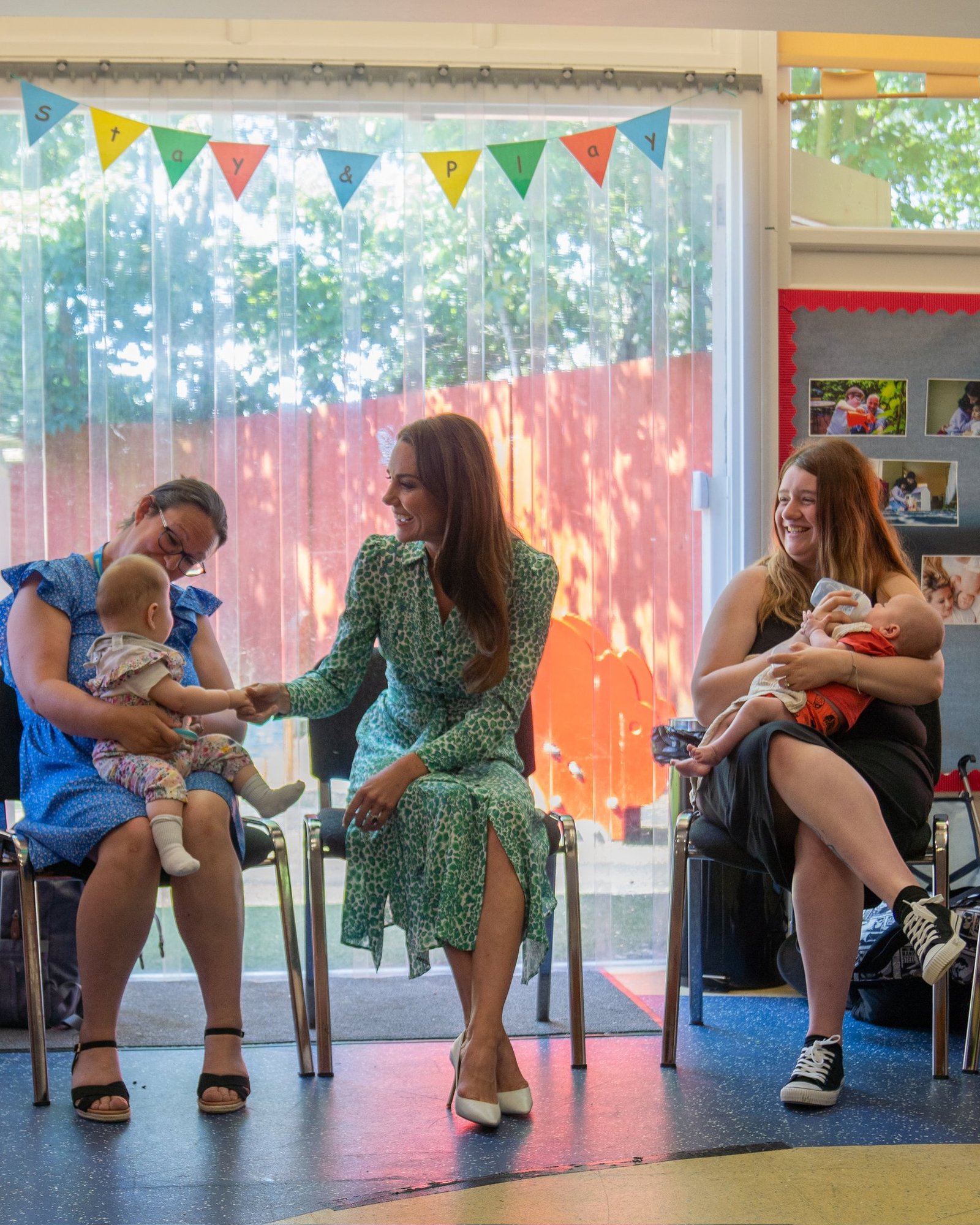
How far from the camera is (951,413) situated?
3.34m

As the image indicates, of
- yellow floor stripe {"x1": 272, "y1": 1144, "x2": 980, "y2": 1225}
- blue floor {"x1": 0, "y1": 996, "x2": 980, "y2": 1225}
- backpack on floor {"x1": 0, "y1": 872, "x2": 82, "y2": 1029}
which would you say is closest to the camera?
yellow floor stripe {"x1": 272, "y1": 1144, "x2": 980, "y2": 1225}

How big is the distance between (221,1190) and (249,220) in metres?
2.34

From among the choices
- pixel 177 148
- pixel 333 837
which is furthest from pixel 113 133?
pixel 333 837

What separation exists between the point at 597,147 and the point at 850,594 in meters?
1.46

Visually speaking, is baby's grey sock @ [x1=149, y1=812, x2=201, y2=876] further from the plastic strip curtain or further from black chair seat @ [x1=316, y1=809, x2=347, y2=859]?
the plastic strip curtain

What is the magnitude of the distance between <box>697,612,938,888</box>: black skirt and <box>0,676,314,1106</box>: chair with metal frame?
83cm

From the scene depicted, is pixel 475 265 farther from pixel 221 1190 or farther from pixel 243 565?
pixel 221 1190

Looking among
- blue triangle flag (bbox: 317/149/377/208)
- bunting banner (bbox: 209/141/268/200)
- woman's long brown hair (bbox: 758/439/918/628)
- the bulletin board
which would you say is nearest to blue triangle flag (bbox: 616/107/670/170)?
the bulletin board

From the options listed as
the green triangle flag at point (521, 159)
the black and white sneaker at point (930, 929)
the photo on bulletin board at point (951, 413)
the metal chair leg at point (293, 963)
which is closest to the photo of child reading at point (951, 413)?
the photo on bulletin board at point (951, 413)

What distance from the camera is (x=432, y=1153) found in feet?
6.12

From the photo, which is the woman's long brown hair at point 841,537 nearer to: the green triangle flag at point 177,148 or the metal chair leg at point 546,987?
the metal chair leg at point 546,987

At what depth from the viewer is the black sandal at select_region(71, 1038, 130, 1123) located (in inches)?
80.0

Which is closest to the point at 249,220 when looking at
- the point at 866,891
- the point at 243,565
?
the point at 243,565

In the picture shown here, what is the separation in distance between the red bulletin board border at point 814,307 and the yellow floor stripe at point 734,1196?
1.95 metres
